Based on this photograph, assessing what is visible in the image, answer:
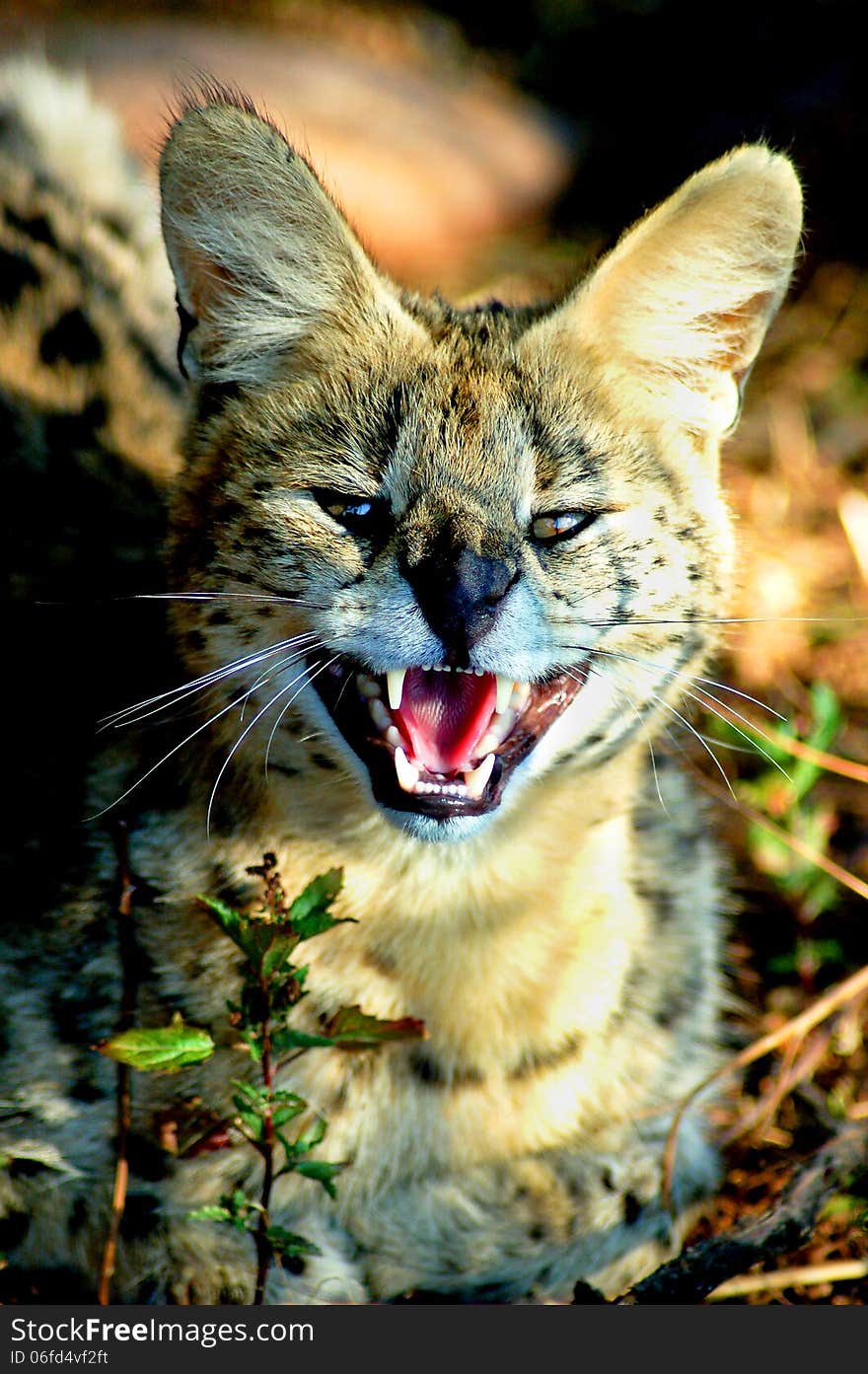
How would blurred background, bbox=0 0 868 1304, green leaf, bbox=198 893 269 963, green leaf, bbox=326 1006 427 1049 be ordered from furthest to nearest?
1. blurred background, bbox=0 0 868 1304
2. green leaf, bbox=326 1006 427 1049
3. green leaf, bbox=198 893 269 963

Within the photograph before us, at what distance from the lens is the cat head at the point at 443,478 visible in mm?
2396

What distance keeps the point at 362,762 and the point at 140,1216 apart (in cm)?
103

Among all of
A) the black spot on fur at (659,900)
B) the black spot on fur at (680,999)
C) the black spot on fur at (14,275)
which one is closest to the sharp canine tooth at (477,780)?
the black spot on fur at (659,900)

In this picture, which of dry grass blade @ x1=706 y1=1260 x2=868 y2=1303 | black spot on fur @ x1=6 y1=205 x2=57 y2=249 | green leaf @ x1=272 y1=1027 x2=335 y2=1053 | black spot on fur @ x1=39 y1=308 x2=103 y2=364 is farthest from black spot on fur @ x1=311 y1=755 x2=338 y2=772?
black spot on fur @ x1=6 y1=205 x2=57 y2=249

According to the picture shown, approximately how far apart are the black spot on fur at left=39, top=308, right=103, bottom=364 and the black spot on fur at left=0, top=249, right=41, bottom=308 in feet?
0.40

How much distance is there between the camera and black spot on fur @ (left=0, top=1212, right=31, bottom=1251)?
2832 millimetres

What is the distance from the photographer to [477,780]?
2.43m

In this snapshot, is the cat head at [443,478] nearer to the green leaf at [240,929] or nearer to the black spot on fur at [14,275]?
the green leaf at [240,929]

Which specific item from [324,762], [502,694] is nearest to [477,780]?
[502,694]

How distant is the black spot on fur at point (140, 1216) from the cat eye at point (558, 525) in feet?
4.76

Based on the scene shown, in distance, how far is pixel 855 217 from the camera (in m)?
5.60

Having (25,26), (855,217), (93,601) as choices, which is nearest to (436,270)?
(855,217)

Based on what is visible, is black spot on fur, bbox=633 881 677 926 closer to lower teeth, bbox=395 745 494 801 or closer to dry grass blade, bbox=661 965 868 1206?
dry grass blade, bbox=661 965 868 1206

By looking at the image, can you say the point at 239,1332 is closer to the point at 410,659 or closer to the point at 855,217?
the point at 410,659
